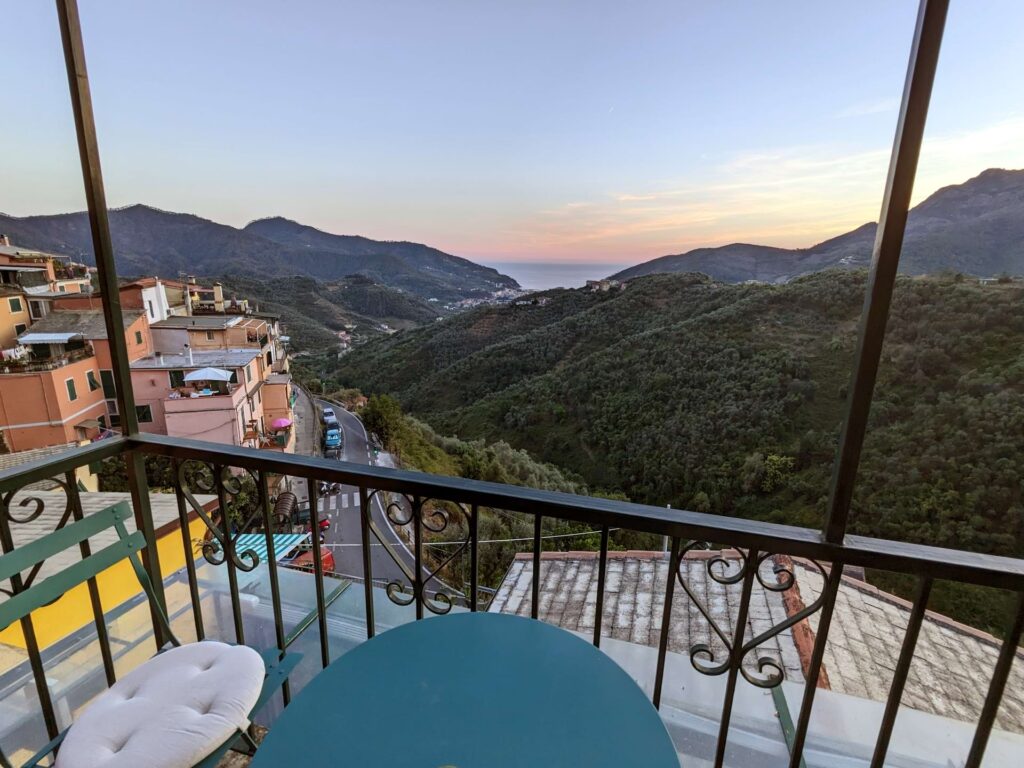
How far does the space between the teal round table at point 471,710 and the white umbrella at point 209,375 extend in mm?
6616

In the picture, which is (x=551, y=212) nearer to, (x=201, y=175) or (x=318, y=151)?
(x=318, y=151)

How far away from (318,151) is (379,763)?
8.79m

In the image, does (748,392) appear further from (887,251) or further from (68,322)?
(68,322)

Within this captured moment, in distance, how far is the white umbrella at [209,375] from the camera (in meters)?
6.14

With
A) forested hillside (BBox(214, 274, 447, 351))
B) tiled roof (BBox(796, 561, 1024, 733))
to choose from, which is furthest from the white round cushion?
forested hillside (BBox(214, 274, 447, 351))

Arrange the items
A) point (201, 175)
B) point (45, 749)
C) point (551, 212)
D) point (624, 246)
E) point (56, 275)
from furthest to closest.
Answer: point (551, 212) < point (624, 246) < point (201, 175) < point (56, 275) < point (45, 749)

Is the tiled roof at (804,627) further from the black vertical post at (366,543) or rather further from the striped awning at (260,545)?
the striped awning at (260,545)

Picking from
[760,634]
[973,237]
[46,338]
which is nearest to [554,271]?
[973,237]

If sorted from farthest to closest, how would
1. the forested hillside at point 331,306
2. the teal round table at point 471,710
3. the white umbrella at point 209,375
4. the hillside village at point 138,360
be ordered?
the forested hillside at point 331,306, the white umbrella at point 209,375, the hillside village at point 138,360, the teal round table at point 471,710

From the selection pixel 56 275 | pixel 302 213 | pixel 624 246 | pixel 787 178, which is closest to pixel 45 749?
pixel 56 275

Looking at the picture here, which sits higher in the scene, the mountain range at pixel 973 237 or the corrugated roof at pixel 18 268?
the mountain range at pixel 973 237

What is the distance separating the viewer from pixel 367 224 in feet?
40.2

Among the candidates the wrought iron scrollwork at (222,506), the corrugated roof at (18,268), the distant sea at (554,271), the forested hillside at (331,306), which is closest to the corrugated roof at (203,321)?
the forested hillside at (331,306)

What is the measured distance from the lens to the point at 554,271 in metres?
10.7
